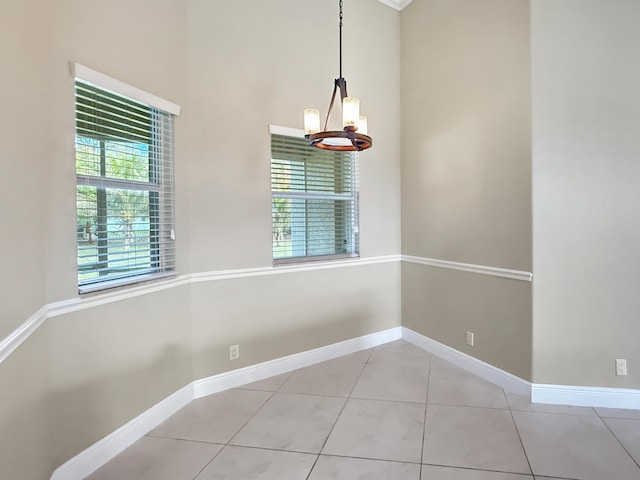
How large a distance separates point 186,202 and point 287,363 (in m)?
1.69

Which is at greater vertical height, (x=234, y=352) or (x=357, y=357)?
(x=234, y=352)

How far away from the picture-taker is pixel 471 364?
3.13 m

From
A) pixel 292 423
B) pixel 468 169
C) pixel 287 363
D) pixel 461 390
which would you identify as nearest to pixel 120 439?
pixel 292 423

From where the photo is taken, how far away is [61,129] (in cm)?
176

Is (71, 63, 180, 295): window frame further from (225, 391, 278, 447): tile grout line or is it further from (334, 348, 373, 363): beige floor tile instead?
(334, 348, 373, 363): beige floor tile

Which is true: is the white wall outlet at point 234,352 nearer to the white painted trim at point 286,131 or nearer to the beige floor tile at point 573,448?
the white painted trim at point 286,131

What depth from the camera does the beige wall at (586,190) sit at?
7.73 ft

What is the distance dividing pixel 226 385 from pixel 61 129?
2147 mm

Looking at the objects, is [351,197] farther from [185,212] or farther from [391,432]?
[391,432]

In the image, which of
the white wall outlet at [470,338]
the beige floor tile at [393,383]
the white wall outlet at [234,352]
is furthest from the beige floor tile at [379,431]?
the white wall outlet at [234,352]

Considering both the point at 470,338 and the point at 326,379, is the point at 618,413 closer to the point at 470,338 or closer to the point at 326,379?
the point at 470,338

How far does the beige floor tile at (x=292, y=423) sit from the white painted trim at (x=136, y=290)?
105 cm

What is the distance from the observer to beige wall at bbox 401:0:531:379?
2652 mm

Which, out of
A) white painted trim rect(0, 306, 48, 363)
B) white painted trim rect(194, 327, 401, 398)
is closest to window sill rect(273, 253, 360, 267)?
white painted trim rect(194, 327, 401, 398)
